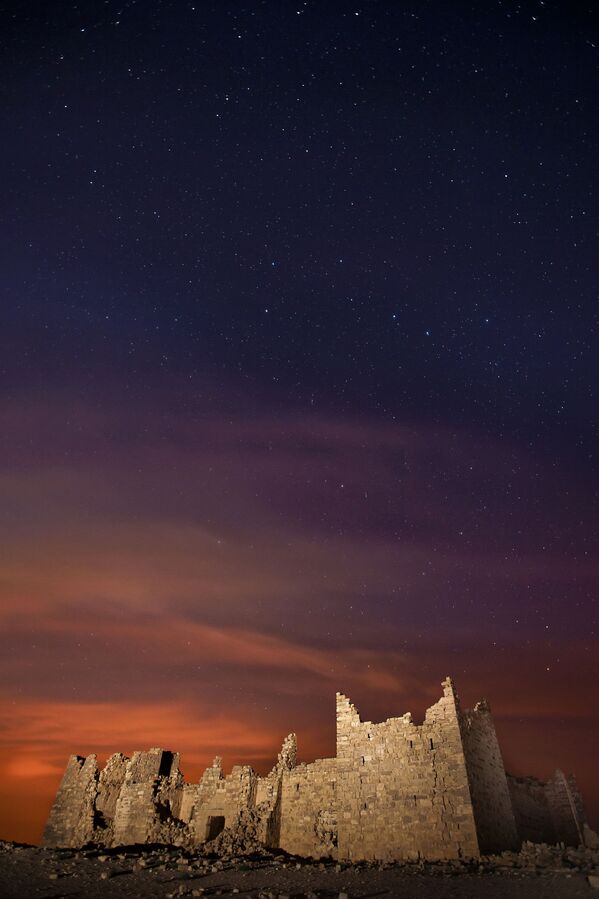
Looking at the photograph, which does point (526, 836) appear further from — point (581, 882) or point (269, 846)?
point (581, 882)

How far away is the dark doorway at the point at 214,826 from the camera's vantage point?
2597 cm

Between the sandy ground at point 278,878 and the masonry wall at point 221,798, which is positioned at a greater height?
the masonry wall at point 221,798

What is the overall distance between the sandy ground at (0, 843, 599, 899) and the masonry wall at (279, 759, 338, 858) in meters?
5.67

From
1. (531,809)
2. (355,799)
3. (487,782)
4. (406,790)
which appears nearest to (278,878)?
(355,799)

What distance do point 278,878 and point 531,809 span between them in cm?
1857

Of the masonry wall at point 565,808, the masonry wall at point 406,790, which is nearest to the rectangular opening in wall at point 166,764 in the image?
the masonry wall at point 406,790

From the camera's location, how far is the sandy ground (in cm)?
1230

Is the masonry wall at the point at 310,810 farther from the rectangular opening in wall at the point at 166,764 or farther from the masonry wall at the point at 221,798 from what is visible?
the rectangular opening in wall at the point at 166,764

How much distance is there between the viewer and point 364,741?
2153 centimetres

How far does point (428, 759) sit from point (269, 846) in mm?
10315

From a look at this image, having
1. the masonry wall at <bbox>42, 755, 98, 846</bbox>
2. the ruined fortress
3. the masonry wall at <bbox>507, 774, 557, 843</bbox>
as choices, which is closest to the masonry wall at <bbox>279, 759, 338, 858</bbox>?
the ruined fortress

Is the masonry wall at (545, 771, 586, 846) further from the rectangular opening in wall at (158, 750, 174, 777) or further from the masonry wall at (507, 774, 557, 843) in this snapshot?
the rectangular opening in wall at (158, 750, 174, 777)

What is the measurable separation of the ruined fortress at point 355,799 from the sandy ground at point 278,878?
225cm

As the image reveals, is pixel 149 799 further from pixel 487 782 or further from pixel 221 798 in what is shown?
pixel 487 782
